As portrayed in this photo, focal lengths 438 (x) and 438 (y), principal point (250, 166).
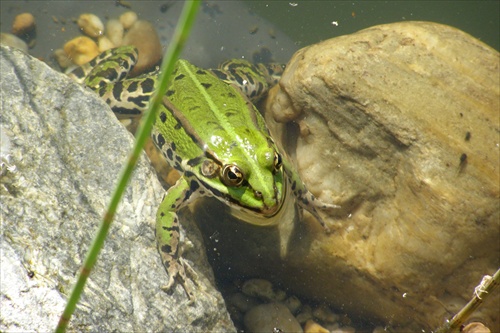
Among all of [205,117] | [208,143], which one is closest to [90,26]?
[205,117]

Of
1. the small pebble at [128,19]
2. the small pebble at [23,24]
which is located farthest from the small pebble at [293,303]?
the small pebble at [23,24]

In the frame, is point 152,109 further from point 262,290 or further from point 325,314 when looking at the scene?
point 325,314

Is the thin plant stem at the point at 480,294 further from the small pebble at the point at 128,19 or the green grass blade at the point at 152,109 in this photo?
the small pebble at the point at 128,19

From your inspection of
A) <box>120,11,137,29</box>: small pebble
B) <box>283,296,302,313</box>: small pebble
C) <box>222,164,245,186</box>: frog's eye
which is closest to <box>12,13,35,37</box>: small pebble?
<box>120,11,137,29</box>: small pebble

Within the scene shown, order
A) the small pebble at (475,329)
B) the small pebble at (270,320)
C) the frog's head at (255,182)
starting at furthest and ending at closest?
1. the small pebble at (270,320)
2. the frog's head at (255,182)
3. the small pebble at (475,329)

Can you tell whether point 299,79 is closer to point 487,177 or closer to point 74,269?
point 487,177
